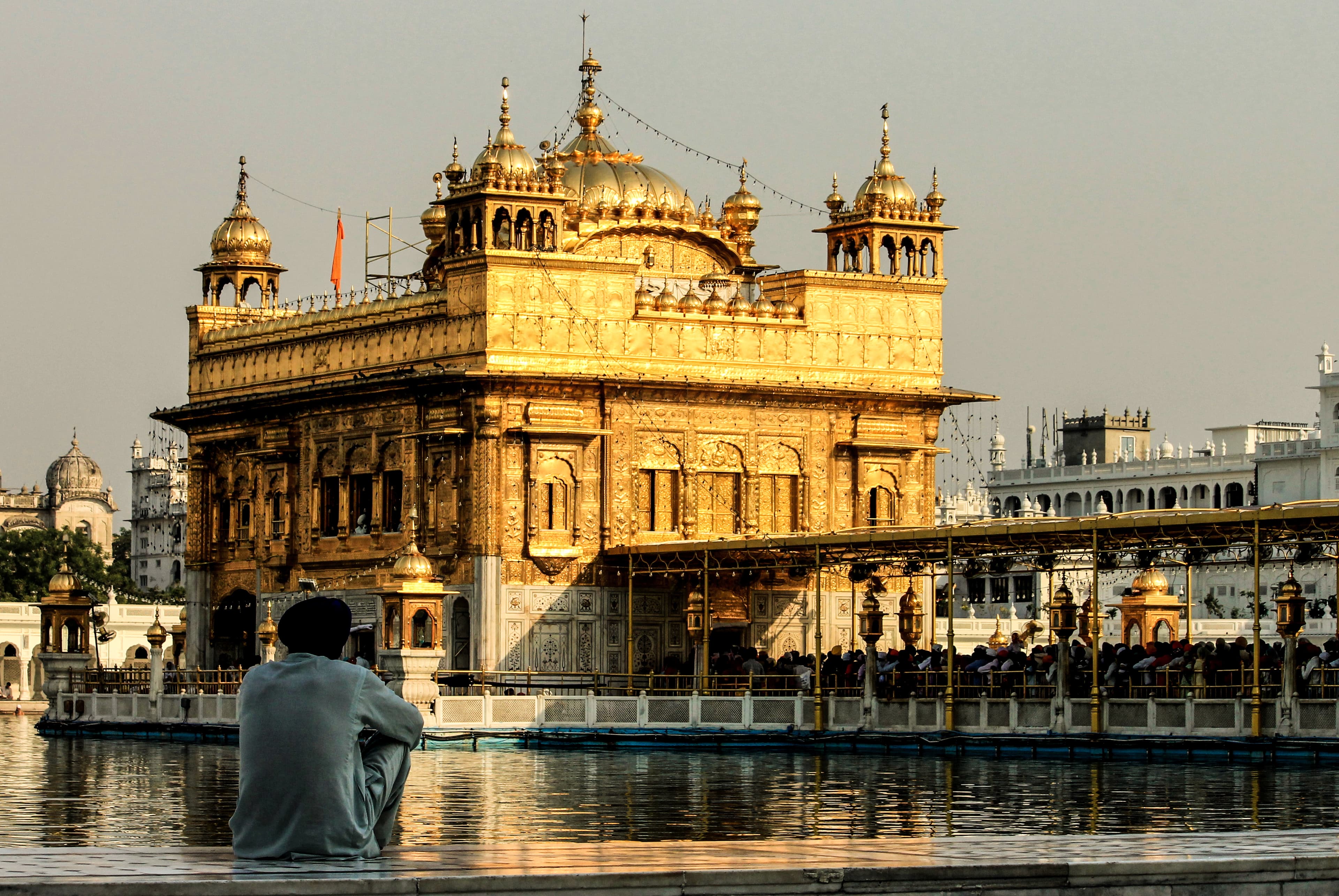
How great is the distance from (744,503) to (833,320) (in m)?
3.71

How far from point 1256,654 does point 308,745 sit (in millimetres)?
20410

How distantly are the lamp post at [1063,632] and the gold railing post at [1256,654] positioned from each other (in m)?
2.37

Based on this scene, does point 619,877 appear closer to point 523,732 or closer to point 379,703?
point 379,703

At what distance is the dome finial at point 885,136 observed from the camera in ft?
153

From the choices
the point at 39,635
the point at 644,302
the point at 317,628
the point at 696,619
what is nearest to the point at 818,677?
the point at 696,619

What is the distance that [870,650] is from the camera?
34688mm

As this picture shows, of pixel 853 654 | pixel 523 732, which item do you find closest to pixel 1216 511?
pixel 853 654

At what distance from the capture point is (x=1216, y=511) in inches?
1262

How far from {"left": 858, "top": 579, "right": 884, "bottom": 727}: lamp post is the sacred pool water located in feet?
4.48

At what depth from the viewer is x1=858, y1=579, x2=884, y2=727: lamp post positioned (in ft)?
113

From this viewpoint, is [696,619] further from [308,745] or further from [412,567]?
[308,745]

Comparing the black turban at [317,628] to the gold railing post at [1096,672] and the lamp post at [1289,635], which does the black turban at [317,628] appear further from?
the gold railing post at [1096,672]

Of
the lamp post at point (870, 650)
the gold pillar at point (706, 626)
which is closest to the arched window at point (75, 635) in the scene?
the gold pillar at point (706, 626)

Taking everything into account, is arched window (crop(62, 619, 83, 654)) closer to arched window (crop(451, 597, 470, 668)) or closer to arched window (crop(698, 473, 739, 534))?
arched window (crop(451, 597, 470, 668))
